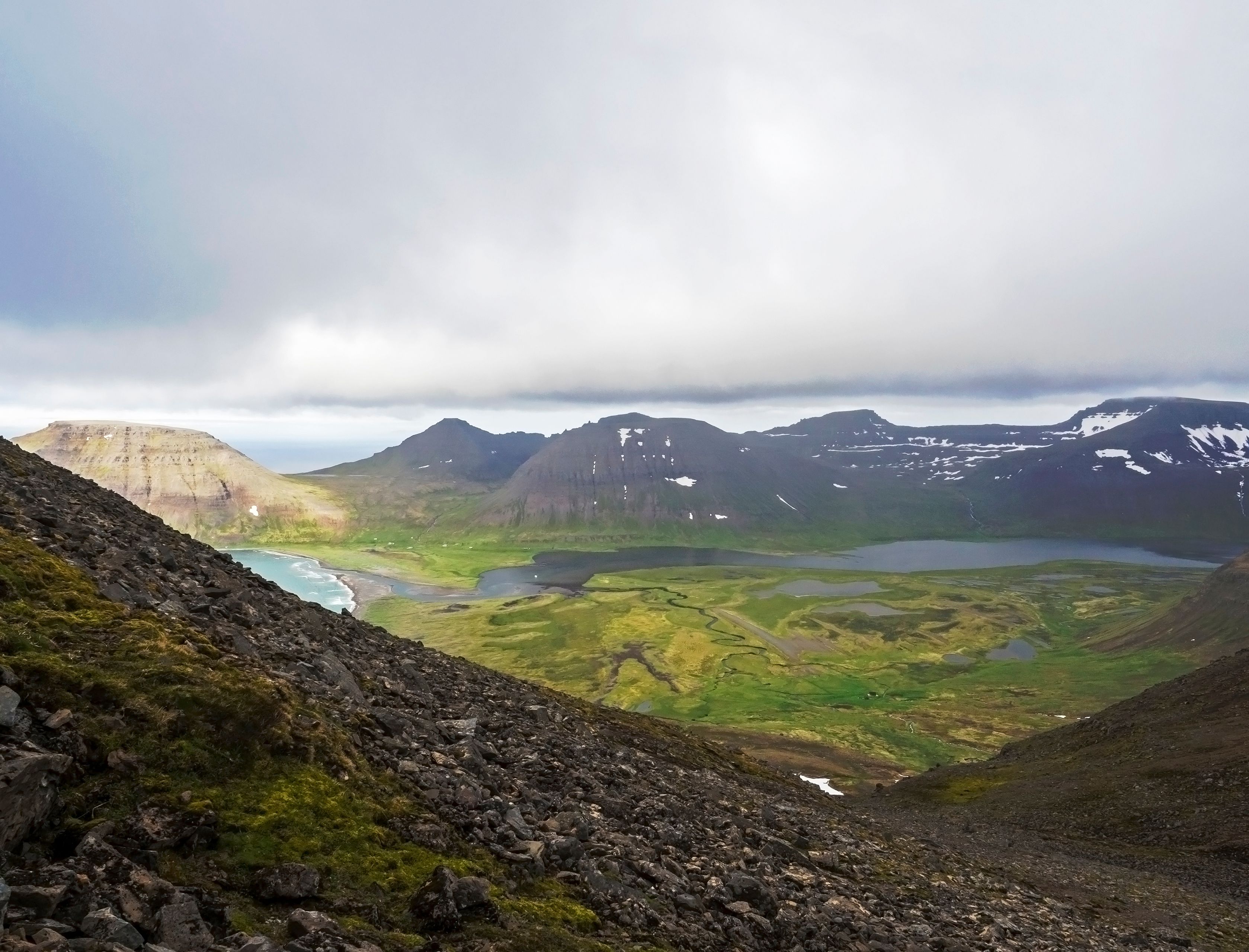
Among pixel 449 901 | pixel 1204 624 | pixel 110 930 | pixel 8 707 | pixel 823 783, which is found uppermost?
pixel 8 707

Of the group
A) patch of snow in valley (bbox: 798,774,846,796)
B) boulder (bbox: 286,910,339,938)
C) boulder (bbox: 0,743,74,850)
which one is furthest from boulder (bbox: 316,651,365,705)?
patch of snow in valley (bbox: 798,774,846,796)

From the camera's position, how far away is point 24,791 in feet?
35.0

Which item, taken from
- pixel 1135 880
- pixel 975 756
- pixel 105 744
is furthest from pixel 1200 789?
pixel 105 744

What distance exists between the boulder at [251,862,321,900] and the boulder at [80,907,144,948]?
2921 millimetres

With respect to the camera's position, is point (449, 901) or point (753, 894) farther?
point (753, 894)


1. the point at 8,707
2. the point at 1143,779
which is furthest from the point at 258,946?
the point at 1143,779

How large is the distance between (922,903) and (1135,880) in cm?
2516

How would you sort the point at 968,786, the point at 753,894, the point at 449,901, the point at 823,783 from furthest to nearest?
the point at 823,783
the point at 968,786
the point at 753,894
the point at 449,901

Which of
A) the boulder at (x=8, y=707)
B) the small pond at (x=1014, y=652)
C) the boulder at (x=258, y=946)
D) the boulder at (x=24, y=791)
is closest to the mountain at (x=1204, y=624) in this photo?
the small pond at (x=1014, y=652)

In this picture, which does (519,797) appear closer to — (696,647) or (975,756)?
(975,756)

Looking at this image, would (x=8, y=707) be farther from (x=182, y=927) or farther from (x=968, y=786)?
(x=968, y=786)

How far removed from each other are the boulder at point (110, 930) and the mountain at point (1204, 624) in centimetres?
20749

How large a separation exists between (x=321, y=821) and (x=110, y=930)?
5.61 meters

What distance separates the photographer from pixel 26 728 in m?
12.3
